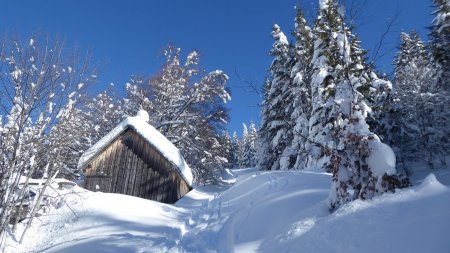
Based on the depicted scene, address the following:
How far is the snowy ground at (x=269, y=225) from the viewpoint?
3.76m

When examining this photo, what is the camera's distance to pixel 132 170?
60.2ft

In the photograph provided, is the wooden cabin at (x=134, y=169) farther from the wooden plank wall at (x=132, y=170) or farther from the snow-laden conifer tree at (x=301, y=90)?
the snow-laden conifer tree at (x=301, y=90)

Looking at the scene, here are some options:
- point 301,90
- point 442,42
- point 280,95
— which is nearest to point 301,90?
point 301,90

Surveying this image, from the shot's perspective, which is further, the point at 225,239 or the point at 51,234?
the point at 51,234

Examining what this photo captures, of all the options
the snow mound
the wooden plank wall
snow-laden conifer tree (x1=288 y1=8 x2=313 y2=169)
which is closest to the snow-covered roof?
the wooden plank wall

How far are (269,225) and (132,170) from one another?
42.9 feet

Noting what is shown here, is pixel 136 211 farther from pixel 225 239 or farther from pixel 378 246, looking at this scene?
pixel 378 246

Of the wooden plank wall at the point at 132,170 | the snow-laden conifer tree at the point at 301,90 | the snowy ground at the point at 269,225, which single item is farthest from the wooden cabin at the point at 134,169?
the snow-laden conifer tree at the point at 301,90

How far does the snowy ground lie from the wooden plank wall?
540 cm

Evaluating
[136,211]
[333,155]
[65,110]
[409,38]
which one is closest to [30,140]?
[65,110]

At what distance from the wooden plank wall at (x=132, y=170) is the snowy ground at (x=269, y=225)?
540 cm

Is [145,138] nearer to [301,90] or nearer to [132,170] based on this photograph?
[132,170]

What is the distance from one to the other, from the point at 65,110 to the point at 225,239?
14.2 ft

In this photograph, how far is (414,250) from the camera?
3246 millimetres
